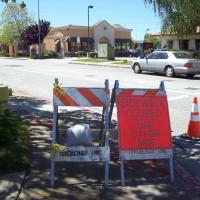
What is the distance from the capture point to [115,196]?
5.30 m

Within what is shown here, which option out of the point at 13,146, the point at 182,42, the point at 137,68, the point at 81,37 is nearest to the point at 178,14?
the point at 137,68

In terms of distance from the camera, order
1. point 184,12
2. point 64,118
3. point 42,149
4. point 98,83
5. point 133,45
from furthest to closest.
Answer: point 133,45
point 184,12
point 98,83
point 64,118
point 42,149

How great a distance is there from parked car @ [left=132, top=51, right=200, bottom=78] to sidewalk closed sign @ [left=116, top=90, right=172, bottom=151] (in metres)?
17.0

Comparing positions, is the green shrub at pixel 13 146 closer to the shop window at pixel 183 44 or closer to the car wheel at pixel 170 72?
the car wheel at pixel 170 72

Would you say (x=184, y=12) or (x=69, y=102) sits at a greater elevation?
(x=184, y=12)

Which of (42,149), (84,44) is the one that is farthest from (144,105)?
(84,44)

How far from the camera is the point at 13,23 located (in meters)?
77.6

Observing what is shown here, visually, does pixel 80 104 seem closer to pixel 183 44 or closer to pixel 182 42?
pixel 182 42

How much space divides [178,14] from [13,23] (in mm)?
52199

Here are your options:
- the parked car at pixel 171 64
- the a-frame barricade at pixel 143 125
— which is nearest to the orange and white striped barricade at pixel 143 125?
the a-frame barricade at pixel 143 125

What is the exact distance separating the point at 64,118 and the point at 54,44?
71792 millimetres

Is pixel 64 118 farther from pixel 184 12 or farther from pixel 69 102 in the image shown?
pixel 184 12

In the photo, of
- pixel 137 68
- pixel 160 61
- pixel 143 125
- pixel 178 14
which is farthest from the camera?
pixel 178 14

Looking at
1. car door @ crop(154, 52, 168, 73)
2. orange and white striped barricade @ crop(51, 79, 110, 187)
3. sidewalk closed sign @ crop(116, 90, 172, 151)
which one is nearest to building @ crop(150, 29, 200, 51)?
car door @ crop(154, 52, 168, 73)
